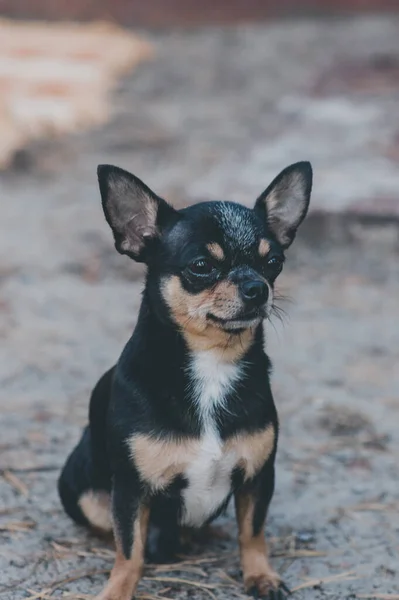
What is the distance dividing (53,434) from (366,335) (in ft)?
6.69

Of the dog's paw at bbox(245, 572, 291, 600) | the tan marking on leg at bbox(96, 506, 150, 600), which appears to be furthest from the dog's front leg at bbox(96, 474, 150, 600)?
the dog's paw at bbox(245, 572, 291, 600)

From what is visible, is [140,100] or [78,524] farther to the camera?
[140,100]

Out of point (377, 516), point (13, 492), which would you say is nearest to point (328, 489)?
point (377, 516)

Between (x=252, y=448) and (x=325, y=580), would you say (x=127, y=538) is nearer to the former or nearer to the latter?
(x=252, y=448)

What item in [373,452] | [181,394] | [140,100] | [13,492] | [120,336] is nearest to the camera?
[181,394]

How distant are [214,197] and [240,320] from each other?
3.91 meters

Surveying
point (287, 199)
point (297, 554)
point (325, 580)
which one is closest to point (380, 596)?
point (325, 580)

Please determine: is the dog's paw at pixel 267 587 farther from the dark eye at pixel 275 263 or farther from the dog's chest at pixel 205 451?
the dark eye at pixel 275 263

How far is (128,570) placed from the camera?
3.15 meters

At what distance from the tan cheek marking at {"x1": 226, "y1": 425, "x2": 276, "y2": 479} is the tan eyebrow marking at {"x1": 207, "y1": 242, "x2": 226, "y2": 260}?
1.82 ft

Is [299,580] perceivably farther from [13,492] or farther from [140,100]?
[140,100]

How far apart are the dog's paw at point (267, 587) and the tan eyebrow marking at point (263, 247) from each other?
3.46 feet

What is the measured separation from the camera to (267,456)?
316 centimetres

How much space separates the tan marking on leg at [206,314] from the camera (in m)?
3.00
